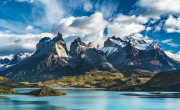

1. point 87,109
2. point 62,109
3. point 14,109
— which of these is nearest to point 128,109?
point 87,109

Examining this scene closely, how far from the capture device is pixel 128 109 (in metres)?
130

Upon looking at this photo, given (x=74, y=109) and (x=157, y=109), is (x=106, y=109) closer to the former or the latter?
(x=74, y=109)

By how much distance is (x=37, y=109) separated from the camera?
402ft

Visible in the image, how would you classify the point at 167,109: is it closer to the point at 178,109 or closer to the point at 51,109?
the point at 178,109

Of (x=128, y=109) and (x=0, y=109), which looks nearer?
(x=0, y=109)

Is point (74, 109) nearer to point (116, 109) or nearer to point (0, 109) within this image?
point (116, 109)

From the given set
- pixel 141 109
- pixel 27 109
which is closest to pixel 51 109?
pixel 27 109

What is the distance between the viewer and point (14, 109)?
405 feet

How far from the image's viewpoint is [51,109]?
12306 cm

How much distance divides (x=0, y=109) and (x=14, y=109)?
7.37 m

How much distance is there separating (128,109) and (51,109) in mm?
44841

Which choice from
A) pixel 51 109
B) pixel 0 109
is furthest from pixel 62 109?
pixel 0 109

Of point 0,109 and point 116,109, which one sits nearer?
point 0,109

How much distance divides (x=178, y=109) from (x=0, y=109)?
326ft
